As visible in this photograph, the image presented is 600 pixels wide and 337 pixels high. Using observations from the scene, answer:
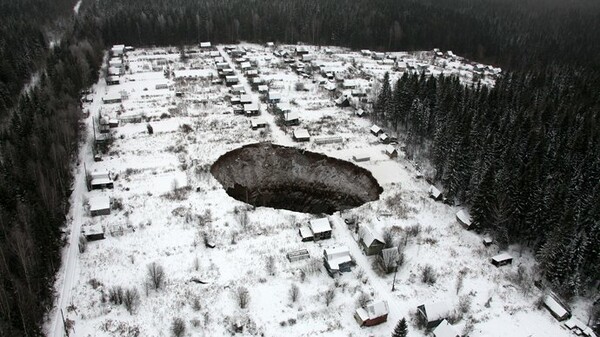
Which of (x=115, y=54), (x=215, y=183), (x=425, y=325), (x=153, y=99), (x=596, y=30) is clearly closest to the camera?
(x=425, y=325)

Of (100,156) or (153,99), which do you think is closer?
(100,156)

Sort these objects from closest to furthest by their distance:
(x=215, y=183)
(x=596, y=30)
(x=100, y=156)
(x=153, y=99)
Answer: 1. (x=215, y=183)
2. (x=100, y=156)
3. (x=153, y=99)
4. (x=596, y=30)

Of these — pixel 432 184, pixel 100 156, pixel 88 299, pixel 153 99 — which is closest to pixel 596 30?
pixel 432 184

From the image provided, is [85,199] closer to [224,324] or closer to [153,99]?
[224,324]

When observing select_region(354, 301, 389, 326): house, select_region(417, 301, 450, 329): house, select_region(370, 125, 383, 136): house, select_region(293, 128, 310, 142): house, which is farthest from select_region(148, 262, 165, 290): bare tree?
select_region(370, 125, 383, 136): house

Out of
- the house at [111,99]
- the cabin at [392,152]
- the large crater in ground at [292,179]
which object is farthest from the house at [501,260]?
the house at [111,99]

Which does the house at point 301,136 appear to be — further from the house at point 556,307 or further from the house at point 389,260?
the house at point 556,307
